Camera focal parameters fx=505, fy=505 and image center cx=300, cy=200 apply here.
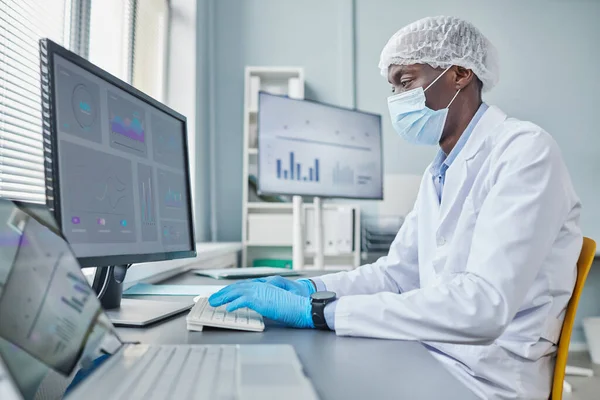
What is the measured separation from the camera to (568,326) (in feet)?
3.25

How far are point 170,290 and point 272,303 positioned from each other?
524mm

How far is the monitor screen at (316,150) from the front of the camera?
2115 millimetres

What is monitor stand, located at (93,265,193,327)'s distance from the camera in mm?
888

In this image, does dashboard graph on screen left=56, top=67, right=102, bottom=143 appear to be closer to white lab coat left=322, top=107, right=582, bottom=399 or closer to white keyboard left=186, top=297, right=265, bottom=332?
white keyboard left=186, top=297, right=265, bottom=332

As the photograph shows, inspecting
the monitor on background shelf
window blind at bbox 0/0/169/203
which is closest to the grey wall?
window blind at bbox 0/0/169/203

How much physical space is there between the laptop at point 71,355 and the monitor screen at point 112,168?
0.66ft

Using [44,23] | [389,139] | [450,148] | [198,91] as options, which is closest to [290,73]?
[198,91]

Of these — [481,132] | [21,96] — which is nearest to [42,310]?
[481,132]

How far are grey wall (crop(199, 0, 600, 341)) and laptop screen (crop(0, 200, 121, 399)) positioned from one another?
2.82 metres

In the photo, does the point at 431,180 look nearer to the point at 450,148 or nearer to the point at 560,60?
the point at 450,148

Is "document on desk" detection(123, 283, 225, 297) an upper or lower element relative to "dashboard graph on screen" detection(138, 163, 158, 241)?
lower

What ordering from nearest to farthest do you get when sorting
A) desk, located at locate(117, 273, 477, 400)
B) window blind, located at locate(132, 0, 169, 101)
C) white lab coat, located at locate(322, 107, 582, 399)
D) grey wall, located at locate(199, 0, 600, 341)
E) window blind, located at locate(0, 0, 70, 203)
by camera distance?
desk, located at locate(117, 273, 477, 400) → white lab coat, located at locate(322, 107, 582, 399) → window blind, located at locate(0, 0, 70, 203) → window blind, located at locate(132, 0, 169, 101) → grey wall, located at locate(199, 0, 600, 341)

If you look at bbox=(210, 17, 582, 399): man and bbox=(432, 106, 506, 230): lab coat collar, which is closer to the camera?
bbox=(210, 17, 582, 399): man

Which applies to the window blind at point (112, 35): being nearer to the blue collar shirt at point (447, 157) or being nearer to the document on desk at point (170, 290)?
the document on desk at point (170, 290)
